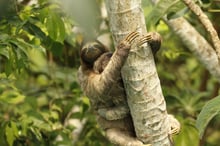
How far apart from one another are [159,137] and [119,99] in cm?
38

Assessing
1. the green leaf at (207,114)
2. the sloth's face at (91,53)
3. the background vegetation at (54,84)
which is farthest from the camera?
the sloth's face at (91,53)

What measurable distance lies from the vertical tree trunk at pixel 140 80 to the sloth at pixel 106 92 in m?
0.11

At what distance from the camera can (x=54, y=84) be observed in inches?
179

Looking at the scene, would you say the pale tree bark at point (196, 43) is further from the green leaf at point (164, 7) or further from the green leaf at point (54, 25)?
the green leaf at point (54, 25)

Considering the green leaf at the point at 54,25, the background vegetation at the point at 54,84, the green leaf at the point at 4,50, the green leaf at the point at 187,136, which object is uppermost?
the green leaf at the point at 54,25

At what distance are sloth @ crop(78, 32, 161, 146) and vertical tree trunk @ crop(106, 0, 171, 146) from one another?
11 centimetres

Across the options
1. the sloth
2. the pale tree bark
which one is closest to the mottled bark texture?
the sloth

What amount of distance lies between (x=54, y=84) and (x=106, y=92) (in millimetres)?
1939

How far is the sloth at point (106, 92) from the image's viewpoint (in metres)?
2.56

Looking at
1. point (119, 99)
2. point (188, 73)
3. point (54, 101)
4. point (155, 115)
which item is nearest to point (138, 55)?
point (155, 115)

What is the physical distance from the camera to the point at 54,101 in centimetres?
419

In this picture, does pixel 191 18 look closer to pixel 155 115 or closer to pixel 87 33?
pixel 155 115

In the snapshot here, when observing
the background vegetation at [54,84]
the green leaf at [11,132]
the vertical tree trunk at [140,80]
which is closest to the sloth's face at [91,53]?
the background vegetation at [54,84]

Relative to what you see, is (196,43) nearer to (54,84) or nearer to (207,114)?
(54,84)
